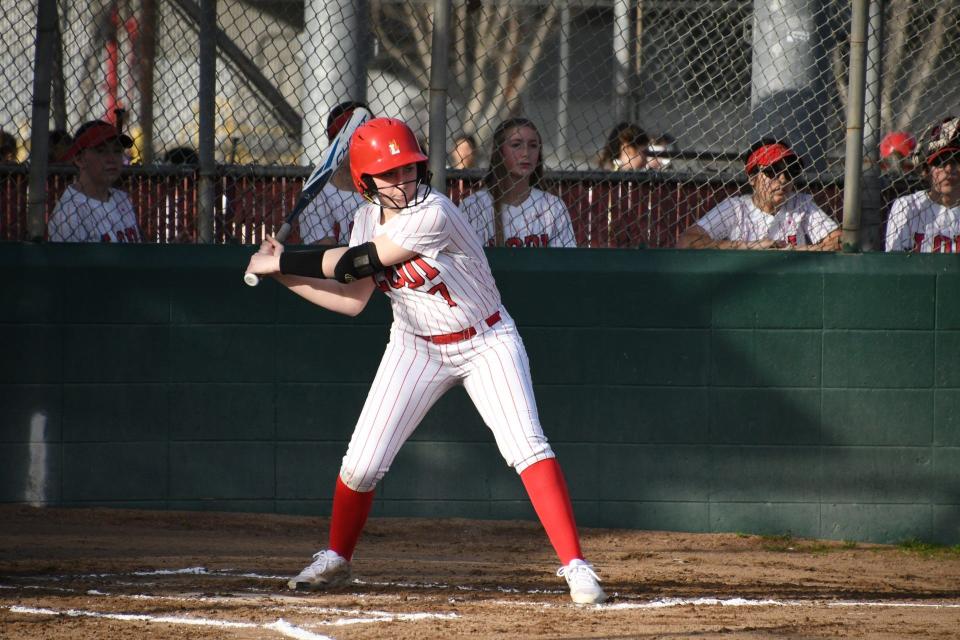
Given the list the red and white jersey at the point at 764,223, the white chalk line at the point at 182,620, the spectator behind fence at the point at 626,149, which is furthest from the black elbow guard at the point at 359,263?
the spectator behind fence at the point at 626,149

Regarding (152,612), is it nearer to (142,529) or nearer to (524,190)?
(142,529)

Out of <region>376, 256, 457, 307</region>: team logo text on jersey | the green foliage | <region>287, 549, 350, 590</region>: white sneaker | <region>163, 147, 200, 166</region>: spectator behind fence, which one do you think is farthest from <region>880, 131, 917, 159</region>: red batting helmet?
<region>287, 549, 350, 590</region>: white sneaker

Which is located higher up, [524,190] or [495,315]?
[524,190]

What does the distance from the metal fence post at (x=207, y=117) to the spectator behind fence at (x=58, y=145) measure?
0.84 meters

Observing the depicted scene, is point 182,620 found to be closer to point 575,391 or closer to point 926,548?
point 575,391

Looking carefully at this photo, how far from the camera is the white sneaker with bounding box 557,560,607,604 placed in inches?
164

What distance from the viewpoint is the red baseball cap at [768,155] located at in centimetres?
607

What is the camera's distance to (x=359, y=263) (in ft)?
13.7

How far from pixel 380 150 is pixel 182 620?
1.64 meters

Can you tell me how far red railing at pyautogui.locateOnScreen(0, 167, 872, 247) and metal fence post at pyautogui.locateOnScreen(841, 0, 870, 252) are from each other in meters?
0.31

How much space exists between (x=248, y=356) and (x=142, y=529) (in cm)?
97

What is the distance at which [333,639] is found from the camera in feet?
12.0

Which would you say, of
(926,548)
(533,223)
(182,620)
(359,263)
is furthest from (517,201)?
(182,620)

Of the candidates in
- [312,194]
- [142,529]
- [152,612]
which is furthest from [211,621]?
[142,529]
